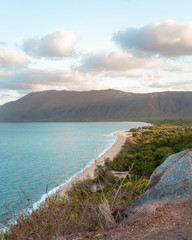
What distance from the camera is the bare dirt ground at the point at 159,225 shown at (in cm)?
399

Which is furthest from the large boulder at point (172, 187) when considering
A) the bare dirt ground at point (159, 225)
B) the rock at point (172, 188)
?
the bare dirt ground at point (159, 225)

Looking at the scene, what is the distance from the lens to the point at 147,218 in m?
4.62

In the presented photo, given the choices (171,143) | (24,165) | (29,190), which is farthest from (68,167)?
(171,143)

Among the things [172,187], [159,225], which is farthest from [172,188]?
[159,225]

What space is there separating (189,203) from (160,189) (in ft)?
2.21

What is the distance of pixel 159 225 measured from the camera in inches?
171

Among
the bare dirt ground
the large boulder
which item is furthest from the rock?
the bare dirt ground

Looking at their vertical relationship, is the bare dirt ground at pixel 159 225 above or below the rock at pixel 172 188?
below

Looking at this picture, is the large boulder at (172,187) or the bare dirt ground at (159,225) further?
the large boulder at (172,187)

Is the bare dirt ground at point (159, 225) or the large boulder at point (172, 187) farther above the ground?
the large boulder at point (172, 187)

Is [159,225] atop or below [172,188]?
below

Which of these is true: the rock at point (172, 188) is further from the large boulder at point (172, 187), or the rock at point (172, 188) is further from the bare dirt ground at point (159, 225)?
the bare dirt ground at point (159, 225)

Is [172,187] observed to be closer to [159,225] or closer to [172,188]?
[172,188]

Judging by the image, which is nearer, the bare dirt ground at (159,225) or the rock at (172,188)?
the bare dirt ground at (159,225)
